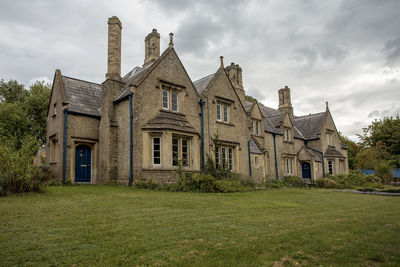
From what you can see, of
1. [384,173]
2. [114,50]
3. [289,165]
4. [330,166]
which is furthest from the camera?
[330,166]

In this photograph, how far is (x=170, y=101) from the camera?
63.5ft

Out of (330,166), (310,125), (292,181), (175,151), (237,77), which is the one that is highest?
(237,77)

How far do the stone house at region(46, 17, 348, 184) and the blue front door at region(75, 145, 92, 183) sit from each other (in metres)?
0.06

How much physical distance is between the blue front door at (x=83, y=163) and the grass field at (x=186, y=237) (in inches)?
397

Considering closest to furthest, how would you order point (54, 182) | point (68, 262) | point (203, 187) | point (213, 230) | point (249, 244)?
point (68, 262) → point (249, 244) → point (213, 230) → point (203, 187) → point (54, 182)

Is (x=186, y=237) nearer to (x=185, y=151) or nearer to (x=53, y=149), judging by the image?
(x=185, y=151)

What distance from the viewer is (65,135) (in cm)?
1842

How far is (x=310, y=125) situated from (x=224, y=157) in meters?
18.3

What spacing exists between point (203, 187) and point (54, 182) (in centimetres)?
871

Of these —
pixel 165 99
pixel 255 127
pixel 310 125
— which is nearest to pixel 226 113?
pixel 255 127

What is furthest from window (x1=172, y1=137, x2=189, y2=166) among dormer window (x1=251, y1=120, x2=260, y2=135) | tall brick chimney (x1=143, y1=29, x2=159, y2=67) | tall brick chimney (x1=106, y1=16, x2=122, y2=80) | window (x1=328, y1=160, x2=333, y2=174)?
window (x1=328, y1=160, x2=333, y2=174)

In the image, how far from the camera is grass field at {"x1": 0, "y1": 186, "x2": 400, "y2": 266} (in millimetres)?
4664

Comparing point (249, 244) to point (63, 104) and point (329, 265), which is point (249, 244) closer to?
point (329, 265)

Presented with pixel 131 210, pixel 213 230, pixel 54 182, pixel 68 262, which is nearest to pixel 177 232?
pixel 213 230
